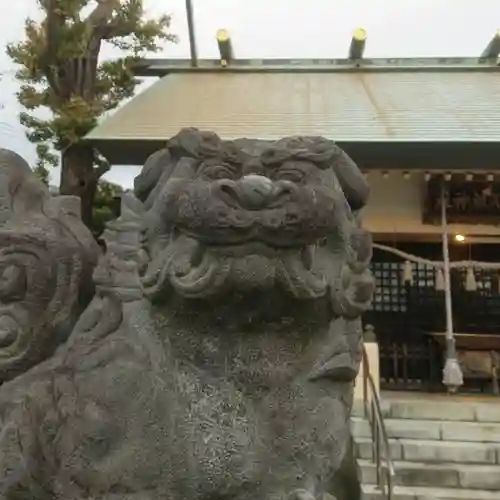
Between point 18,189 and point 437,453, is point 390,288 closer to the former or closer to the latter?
point 437,453

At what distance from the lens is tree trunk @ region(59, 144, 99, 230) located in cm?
1052

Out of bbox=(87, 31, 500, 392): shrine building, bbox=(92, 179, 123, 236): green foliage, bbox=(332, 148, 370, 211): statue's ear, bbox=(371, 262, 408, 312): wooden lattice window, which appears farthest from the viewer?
bbox=(371, 262, 408, 312): wooden lattice window

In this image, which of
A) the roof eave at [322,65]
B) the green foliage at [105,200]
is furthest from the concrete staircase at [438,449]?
the roof eave at [322,65]

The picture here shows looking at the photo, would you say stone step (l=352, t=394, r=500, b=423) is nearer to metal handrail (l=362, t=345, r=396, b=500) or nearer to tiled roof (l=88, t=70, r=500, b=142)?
metal handrail (l=362, t=345, r=396, b=500)

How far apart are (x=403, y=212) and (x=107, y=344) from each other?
888cm

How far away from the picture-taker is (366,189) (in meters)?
1.98

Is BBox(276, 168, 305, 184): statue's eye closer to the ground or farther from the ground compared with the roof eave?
closer to the ground

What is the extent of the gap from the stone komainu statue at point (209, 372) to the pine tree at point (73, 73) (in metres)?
8.53

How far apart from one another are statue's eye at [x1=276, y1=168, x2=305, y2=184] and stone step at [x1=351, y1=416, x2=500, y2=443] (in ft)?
17.2

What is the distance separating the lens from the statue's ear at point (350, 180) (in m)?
1.91

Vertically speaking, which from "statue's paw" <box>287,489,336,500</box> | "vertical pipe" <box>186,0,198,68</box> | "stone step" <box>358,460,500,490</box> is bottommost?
"stone step" <box>358,460,500,490</box>

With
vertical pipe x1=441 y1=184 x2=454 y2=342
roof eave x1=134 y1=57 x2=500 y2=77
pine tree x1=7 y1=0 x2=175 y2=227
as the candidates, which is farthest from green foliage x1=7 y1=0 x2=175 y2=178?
vertical pipe x1=441 y1=184 x2=454 y2=342

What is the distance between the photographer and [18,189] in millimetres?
2305

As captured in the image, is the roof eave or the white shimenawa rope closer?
the white shimenawa rope
